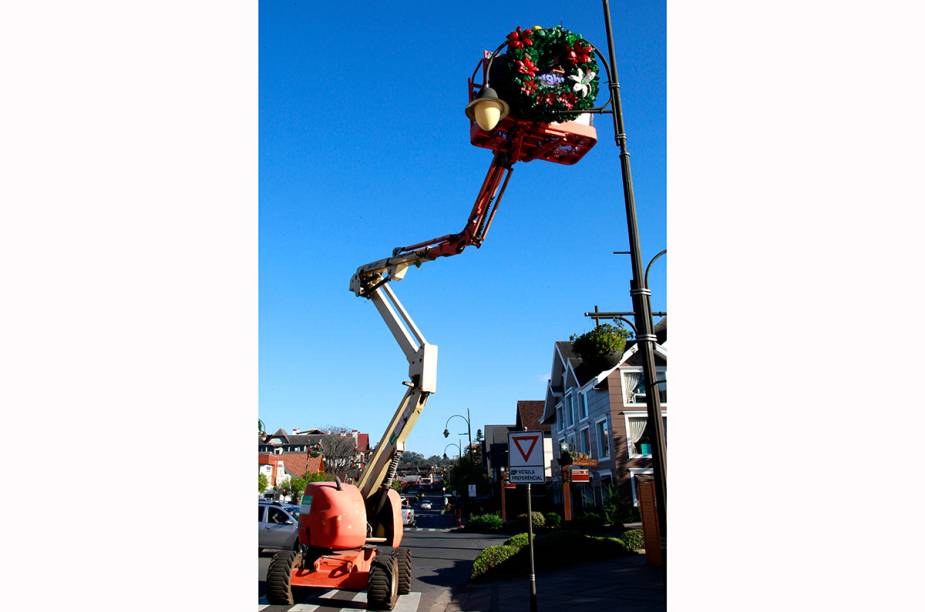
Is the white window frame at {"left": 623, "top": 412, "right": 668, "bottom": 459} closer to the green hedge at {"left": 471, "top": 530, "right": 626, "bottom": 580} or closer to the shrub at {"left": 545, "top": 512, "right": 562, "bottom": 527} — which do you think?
the shrub at {"left": 545, "top": 512, "right": 562, "bottom": 527}

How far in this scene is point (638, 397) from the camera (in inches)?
1195

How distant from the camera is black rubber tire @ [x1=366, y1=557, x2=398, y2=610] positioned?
10773mm

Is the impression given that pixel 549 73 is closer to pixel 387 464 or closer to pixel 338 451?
pixel 387 464

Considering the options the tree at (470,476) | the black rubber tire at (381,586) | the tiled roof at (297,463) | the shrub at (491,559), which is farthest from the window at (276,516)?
the tiled roof at (297,463)

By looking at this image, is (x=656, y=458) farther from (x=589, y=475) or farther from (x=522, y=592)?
(x=589, y=475)

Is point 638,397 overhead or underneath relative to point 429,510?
overhead

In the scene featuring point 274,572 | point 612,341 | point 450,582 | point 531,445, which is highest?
point 612,341

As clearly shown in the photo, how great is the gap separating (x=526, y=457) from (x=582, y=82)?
212 inches

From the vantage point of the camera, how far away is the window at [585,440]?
3406 cm

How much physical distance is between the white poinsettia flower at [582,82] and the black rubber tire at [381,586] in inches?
308

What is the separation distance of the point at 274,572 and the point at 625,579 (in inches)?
257

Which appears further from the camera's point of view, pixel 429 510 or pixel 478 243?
pixel 429 510
